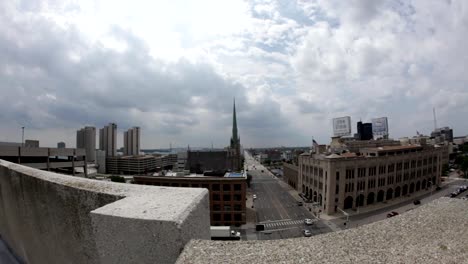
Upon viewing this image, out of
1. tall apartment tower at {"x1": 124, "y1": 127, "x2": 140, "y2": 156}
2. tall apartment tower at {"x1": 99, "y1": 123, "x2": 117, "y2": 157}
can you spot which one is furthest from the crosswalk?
tall apartment tower at {"x1": 124, "y1": 127, "x2": 140, "y2": 156}

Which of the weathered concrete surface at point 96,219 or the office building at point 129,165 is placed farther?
the office building at point 129,165

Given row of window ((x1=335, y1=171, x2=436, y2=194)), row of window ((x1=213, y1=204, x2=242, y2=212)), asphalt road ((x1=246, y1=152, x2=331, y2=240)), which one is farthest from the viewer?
row of window ((x1=335, y1=171, x2=436, y2=194))

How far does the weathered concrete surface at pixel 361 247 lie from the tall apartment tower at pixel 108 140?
152 metres

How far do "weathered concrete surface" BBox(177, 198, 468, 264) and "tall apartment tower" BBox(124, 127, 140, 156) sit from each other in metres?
172

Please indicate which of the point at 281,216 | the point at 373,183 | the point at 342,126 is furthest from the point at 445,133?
the point at 281,216

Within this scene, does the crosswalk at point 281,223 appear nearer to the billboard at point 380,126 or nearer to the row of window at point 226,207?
the row of window at point 226,207

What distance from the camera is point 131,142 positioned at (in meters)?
161

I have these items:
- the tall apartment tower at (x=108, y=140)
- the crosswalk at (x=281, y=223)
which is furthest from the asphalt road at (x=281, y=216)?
the tall apartment tower at (x=108, y=140)

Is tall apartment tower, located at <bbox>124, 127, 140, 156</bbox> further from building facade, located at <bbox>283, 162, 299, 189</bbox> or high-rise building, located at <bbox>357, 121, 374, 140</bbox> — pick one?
high-rise building, located at <bbox>357, 121, 374, 140</bbox>

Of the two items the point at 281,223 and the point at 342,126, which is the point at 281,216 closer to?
the point at 281,223

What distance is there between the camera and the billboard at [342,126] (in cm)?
6371

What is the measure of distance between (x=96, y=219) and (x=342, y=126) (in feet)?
233

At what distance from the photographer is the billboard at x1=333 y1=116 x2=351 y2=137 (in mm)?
63706

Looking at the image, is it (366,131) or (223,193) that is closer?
(223,193)
